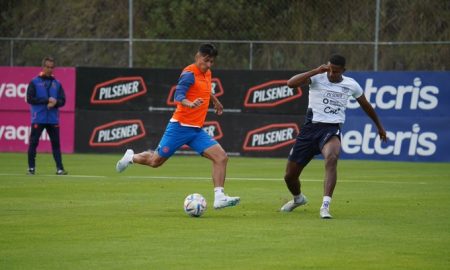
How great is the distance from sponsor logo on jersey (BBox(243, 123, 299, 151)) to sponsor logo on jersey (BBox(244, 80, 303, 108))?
24.7 inches

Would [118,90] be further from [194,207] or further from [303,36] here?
[194,207]

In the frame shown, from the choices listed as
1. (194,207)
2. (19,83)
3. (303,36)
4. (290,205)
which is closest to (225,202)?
(194,207)

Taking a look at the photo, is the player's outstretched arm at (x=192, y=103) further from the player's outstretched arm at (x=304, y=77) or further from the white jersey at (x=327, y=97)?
the white jersey at (x=327, y=97)

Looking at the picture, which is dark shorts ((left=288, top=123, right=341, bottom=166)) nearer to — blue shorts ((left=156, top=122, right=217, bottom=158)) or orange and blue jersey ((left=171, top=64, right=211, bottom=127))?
blue shorts ((left=156, top=122, right=217, bottom=158))

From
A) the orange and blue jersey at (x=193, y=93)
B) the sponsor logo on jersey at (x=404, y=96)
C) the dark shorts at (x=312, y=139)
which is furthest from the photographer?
the sponsor logo on jersey at (x=404, y=96)

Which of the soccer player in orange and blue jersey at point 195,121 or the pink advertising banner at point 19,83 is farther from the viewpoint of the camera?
the pink advertising banner at point 19,83

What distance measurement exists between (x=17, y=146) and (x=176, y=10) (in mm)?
6270

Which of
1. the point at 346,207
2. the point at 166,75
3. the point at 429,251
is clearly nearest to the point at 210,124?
the point at 166,75

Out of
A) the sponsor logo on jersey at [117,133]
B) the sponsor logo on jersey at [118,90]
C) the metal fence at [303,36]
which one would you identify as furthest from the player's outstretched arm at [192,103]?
the sponsor logo on jersey at [118,90]

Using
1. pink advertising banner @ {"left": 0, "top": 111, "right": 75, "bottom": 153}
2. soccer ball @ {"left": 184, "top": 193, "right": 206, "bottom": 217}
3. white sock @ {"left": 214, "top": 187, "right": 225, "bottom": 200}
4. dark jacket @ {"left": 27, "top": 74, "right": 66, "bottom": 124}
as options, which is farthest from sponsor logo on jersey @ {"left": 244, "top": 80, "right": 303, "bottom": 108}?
soccer ball @ {"left": 184, "top": 193, "right": 206, "bottom": 217}

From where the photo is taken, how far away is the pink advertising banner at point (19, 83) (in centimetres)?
2895

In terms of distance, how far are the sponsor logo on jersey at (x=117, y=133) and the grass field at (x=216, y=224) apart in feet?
22.7

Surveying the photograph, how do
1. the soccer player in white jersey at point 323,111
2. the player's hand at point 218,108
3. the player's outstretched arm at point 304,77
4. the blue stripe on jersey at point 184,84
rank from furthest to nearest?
the player's hand at point 218,108, the blue stripe on jersey at point 184,84, the soccer player in white jersey at point 323,111, the player's outstretched arm at point 304,77

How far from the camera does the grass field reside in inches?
380
